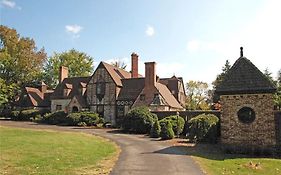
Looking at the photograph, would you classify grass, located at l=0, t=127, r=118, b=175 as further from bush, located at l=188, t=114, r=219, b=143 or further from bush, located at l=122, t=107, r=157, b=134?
bush, located at l=122, t=107, r=157, b=134

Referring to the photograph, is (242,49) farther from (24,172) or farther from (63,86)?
(63,86)

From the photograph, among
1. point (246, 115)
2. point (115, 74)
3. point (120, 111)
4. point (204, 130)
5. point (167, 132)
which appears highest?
point (115, 74)

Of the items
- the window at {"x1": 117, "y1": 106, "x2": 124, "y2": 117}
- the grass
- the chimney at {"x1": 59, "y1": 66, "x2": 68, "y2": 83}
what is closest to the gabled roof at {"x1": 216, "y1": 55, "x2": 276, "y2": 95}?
the grass

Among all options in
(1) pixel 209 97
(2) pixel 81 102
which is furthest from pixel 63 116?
(1) pixel 209 97

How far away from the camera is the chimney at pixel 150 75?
1722 inches

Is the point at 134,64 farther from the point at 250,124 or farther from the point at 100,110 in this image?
the point at 250,124

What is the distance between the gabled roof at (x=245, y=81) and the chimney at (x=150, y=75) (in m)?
21.9

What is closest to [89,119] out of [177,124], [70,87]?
[70,87]

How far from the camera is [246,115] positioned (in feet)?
68.8

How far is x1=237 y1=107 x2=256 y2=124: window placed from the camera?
2078 centimetres

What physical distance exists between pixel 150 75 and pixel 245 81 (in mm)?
23633

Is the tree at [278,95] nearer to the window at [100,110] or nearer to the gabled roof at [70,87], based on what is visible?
the window at [100,110]

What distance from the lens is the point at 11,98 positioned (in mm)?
59438

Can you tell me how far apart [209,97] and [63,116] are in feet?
145
